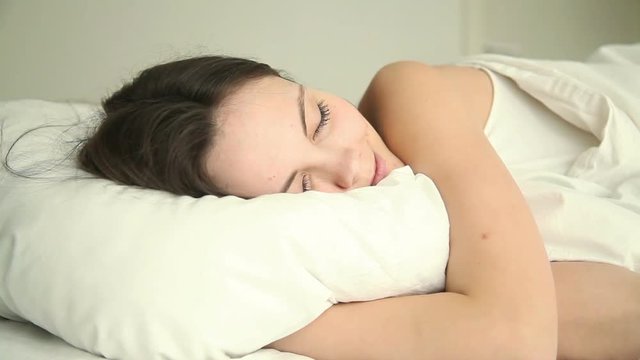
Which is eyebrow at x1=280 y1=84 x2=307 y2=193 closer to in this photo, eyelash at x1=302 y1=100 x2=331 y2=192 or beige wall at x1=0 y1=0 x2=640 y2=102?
eyelash at x1=302 y1=100 x2=331 y2=192

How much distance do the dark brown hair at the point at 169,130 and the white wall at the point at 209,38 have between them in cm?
63

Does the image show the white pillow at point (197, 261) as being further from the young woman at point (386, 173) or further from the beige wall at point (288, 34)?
the beige wall at point (288, 34)

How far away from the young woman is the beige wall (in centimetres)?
59

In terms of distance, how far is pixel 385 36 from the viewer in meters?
1.65

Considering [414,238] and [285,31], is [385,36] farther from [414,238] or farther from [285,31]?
[414,238]

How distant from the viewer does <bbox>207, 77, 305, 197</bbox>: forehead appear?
2.15 feet

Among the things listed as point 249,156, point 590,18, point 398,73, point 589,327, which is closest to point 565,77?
point 398,73

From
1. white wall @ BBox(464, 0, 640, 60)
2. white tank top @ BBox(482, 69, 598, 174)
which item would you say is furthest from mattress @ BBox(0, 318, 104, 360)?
white wall @ BBox(464, 0, 640, 60)

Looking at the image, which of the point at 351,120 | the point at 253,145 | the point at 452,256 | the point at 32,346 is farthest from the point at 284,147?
the point at 32,346

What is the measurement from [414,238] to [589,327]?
0.79 feet

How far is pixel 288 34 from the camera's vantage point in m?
1.50

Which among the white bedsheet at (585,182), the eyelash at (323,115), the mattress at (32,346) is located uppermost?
the eyelash at (323,115)

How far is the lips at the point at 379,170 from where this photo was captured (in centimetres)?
74

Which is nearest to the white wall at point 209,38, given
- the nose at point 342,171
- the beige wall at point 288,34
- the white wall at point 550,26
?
the beige wall at point 288,34
